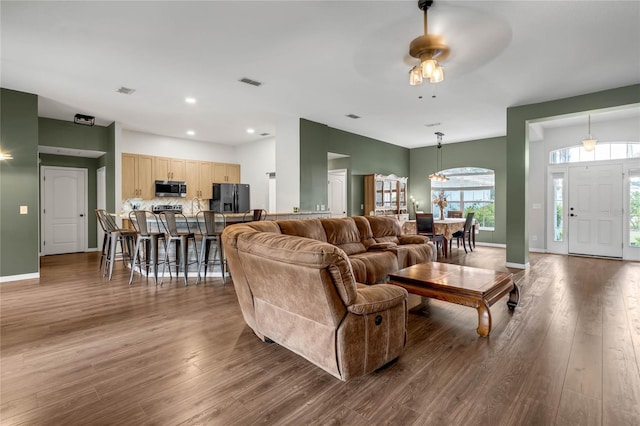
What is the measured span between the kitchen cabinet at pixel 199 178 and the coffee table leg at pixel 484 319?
754 cm

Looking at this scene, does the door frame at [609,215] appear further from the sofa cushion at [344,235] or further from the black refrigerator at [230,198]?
the black refrigerator at [230,198]

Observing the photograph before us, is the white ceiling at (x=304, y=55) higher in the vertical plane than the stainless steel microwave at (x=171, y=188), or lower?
higher

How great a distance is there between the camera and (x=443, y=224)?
679 centimetres

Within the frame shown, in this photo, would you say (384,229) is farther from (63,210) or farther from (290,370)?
(63,210)

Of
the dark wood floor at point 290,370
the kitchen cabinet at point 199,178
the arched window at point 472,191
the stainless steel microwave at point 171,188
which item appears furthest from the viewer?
the arched window at point 472,191

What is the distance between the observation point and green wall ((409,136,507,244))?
8352 mm

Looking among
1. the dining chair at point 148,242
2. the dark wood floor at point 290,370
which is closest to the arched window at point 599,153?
the dark wood floor at point 290,370

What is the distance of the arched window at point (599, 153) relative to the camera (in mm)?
6453

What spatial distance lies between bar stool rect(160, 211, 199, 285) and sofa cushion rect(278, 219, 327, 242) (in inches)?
70.2

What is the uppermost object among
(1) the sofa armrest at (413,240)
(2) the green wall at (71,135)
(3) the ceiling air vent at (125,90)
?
(3) the ceiling air vent at (125,90)

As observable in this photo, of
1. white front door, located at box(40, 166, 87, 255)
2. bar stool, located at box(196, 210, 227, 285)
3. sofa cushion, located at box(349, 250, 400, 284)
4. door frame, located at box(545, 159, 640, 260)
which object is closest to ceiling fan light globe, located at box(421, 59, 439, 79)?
sofa cushion, located at box(349, 250, 400, 284)

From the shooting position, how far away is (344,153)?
7.75m

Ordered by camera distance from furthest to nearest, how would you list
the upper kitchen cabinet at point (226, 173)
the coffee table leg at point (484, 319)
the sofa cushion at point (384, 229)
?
the upper kitchen cabinet at point (226, 173), the sofa cushion at point (384, 229), the coffee table leg at point (484, 319)

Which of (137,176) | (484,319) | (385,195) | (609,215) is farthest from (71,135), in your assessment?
(609,215)
